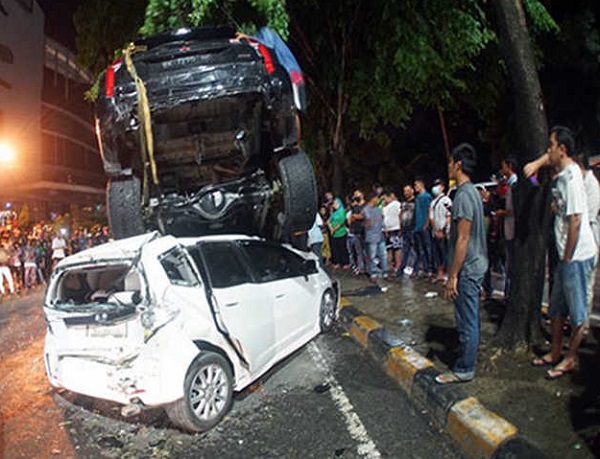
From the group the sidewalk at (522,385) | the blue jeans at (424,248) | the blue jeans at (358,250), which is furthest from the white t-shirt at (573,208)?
the blue jeans at (358,250)

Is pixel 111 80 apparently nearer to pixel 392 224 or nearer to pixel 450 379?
pixel 450 379

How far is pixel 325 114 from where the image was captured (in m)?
13.5

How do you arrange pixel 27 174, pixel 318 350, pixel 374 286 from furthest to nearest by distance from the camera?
pixel 27 174 → pixel 374 286 → pixel 318 350

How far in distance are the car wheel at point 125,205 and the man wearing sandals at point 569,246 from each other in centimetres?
417

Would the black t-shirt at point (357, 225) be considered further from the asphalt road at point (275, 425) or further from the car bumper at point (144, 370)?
the car bumper at point (144, 370)

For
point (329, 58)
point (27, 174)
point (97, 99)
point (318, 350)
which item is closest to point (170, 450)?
point (318, 350)

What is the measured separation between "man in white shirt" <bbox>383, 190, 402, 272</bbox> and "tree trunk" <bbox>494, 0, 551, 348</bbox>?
4.90 metres

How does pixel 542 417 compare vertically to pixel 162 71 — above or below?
below

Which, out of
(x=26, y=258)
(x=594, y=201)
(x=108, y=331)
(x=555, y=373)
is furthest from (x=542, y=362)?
(x=26, y=258)

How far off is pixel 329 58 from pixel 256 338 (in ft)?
30.8

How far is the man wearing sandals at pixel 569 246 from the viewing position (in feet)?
11.8

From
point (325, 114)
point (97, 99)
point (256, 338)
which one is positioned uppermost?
point (325, 114)

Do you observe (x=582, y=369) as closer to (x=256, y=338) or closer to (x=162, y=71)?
(x=256, y=338)

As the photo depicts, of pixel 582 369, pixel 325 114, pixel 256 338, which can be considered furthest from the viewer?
pixel 325 114
